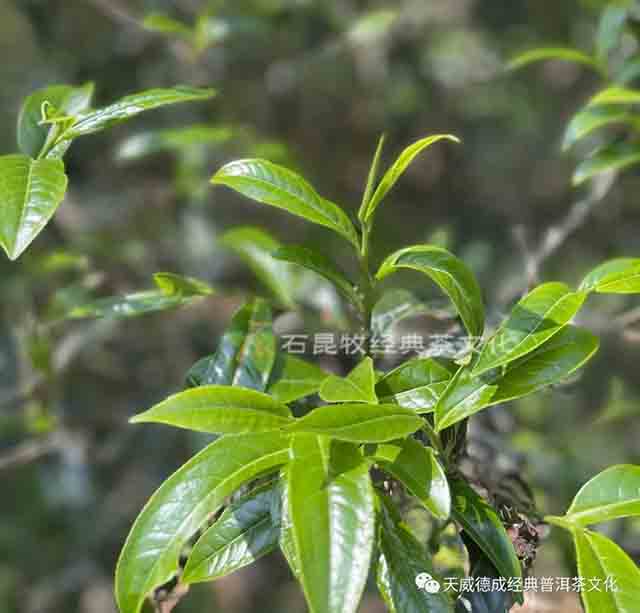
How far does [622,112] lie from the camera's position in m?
1.08

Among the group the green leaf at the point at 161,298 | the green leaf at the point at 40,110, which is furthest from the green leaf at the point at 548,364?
the green leaf at the point at 40,110

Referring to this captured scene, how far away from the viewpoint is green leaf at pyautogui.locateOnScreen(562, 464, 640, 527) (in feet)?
2.36

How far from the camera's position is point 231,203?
6.28 ft

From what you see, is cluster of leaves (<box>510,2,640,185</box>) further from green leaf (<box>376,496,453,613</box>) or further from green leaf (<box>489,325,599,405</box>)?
green leaf (<box>376,496,453,613</box>)

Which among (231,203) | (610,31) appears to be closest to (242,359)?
(610,31)

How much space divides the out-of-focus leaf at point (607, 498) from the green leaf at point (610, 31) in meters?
0.69

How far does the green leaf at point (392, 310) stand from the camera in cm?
94

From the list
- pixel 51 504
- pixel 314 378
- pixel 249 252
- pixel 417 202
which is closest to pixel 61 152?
pixel 314 378

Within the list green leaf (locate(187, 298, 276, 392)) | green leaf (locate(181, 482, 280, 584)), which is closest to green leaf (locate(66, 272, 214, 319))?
green leaf (locate(187, 298, 276, 392))

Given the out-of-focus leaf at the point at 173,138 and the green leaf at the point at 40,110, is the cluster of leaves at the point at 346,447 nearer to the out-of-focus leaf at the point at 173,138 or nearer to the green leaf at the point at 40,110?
the green leaf at the point at 40,110

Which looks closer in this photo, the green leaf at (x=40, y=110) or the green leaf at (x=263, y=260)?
the green leaf at (x=40, y=110)

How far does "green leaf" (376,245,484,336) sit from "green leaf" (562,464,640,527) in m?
0.17

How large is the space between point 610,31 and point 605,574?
2.66 feet

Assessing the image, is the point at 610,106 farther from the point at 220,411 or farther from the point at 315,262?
the point at 220,411
